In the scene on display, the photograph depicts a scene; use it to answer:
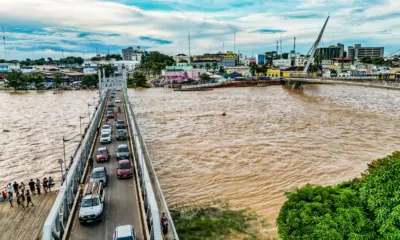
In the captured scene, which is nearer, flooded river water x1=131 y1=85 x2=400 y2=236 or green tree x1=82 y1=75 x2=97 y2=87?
flooded river water x1=131 y1=85 x2=400 y2=236

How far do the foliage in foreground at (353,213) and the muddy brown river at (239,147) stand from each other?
422 cm

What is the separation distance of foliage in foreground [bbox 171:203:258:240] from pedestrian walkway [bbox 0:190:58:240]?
5.02 metres

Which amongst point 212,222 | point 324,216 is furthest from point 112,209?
point 324,216

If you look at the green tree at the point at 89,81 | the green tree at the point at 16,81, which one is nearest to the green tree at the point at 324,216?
the green tree at the point at 16,81

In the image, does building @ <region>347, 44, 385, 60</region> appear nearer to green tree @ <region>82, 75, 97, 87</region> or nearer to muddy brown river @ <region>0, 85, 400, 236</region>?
green tree @ <region>82, 75, 97, 87</region>

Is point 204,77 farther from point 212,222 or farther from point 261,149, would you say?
point 212,222

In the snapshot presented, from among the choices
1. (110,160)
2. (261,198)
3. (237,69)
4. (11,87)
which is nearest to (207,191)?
(261,198)

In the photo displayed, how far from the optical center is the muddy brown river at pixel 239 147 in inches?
635

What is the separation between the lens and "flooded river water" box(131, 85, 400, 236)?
51.6 ft

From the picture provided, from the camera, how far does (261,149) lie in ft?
74.0

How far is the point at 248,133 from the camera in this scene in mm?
27672

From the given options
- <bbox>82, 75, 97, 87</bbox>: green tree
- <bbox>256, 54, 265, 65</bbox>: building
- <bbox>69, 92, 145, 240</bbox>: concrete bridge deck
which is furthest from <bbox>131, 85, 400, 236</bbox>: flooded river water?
<bbox>256, 54, 265, 65</bbox>: building

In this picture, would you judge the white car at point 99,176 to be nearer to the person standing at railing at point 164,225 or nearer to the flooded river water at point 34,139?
the person standing at railing at point 164,225

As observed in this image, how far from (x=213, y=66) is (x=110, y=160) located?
342 feet
